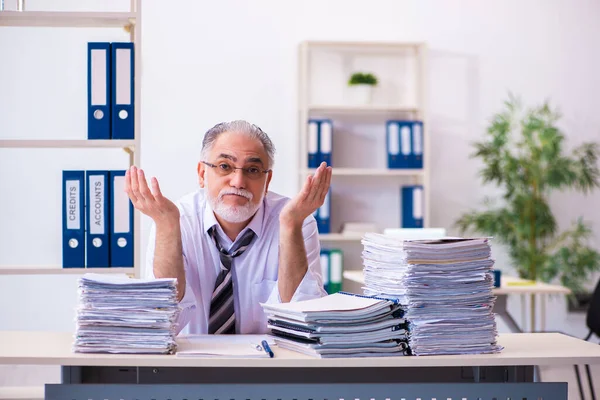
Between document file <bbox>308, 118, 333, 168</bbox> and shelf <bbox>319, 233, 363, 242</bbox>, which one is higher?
document file <bbox>308, 118, 333, 168</bbox>

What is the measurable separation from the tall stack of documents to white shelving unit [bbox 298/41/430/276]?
3.66 meters

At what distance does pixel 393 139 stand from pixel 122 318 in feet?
12.5

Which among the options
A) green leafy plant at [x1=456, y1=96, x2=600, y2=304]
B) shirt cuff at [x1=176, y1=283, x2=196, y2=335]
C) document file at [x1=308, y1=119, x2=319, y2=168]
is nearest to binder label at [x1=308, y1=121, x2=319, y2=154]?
document file at [x1=308, y1=119, x2=319, y2=168]

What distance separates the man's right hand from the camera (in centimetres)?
214

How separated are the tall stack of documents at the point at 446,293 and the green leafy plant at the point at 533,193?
11.8 feet

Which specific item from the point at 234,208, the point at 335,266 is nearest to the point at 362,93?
the point at 335,266

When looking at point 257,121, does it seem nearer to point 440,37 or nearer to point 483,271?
point 440,37

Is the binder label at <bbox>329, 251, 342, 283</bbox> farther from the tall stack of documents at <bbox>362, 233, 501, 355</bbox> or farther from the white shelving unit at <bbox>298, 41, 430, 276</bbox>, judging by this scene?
the tall stack of documents at <bbox>362, 233, 501, 355</bbox>

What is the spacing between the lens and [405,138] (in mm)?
5473

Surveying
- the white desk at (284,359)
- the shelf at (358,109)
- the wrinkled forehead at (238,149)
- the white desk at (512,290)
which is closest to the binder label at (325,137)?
the shelf at (358,109)

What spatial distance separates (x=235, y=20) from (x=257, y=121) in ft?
2.40

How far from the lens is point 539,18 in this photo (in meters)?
5.95

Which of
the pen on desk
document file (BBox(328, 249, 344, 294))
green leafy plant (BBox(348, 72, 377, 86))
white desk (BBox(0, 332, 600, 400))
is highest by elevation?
green leafy plant (BBox(348, 72, 377, 86))

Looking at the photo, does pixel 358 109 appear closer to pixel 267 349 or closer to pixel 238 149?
pixel 238 149
